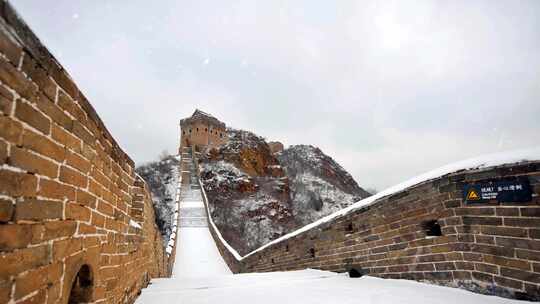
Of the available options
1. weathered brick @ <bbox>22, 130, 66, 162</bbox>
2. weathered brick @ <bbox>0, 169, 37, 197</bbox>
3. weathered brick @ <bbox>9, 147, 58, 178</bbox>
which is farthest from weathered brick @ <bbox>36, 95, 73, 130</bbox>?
weathered brick @ <bbox>0, 169, 37, 197</bbox>

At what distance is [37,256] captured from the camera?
1334 mm

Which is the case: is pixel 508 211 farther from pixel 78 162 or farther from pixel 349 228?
pixel 78 162

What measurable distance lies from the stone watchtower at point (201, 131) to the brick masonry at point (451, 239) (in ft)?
122

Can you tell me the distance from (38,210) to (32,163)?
0.73 feet

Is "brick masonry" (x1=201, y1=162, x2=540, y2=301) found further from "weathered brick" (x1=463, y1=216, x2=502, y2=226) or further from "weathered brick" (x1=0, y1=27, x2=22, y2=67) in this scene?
"weathered brick" (x1=0, y1=27, x2=22, y2=67)

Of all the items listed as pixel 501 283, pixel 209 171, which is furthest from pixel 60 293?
pixel 209 171

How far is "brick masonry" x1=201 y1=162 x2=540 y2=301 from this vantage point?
3066 mm

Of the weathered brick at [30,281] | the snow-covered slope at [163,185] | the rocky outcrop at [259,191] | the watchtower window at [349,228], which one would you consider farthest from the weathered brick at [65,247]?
the snow-covered slope at [163,185]

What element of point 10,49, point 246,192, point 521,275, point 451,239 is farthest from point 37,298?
point 246,192

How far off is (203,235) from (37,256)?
1525cm

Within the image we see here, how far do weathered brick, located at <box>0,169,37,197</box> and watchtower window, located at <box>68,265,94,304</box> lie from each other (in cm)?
101

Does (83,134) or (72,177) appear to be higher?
(83,134)

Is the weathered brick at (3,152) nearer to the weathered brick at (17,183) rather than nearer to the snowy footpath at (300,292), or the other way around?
the weathered brick at (17,183)

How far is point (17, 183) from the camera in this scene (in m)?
1.21
